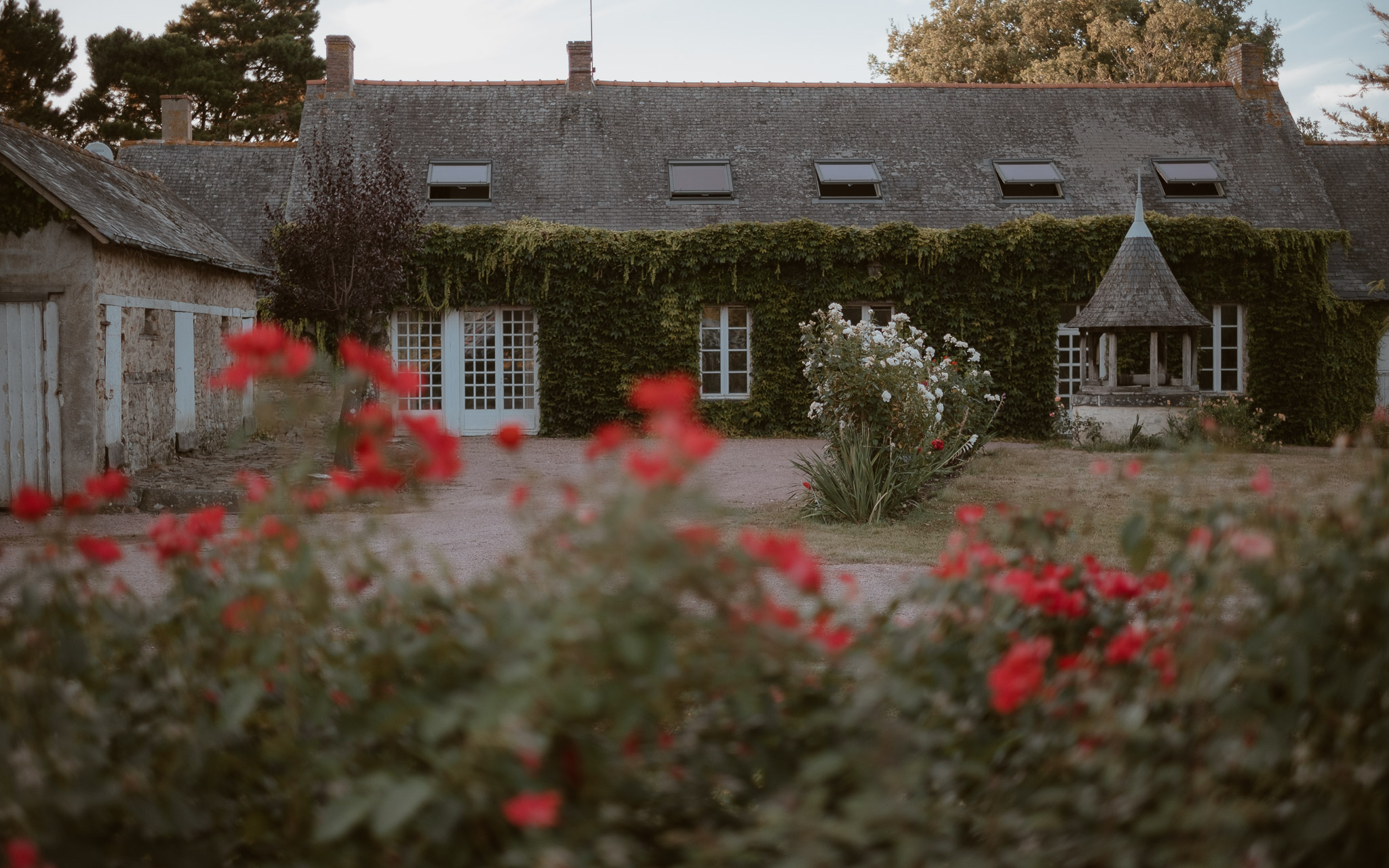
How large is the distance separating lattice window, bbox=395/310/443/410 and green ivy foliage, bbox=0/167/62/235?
8166mm

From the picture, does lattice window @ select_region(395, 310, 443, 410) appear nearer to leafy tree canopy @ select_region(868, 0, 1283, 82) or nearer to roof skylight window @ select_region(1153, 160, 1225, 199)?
roof skylight window @ select_region(1153, 160, 1225, 199)

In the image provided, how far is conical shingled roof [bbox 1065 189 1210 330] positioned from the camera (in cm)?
1490

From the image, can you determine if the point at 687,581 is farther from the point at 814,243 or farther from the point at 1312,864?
the point at 814,243

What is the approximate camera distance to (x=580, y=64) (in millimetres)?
20078

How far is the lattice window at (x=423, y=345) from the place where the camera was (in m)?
18.2

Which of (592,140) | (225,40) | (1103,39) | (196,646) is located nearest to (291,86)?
(225,40)

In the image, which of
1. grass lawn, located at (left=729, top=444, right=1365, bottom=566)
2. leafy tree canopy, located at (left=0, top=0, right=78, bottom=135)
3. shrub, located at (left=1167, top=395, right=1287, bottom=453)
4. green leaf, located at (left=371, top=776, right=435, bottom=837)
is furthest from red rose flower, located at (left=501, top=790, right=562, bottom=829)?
leafy tree canopy, located at (left=0, top=0, right=78, bottom=135)

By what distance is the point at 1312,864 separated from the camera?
168cm

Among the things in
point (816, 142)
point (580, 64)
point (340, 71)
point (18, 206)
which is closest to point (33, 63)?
point (340, 71)

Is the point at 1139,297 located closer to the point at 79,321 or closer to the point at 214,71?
the point at 79,321

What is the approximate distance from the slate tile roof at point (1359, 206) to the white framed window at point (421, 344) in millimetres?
15120

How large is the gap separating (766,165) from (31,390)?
12.4 metres

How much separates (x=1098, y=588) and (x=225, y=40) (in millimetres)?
36958

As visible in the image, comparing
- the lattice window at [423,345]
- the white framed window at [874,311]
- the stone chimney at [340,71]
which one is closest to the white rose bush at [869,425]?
the white framed window at [874,311]
